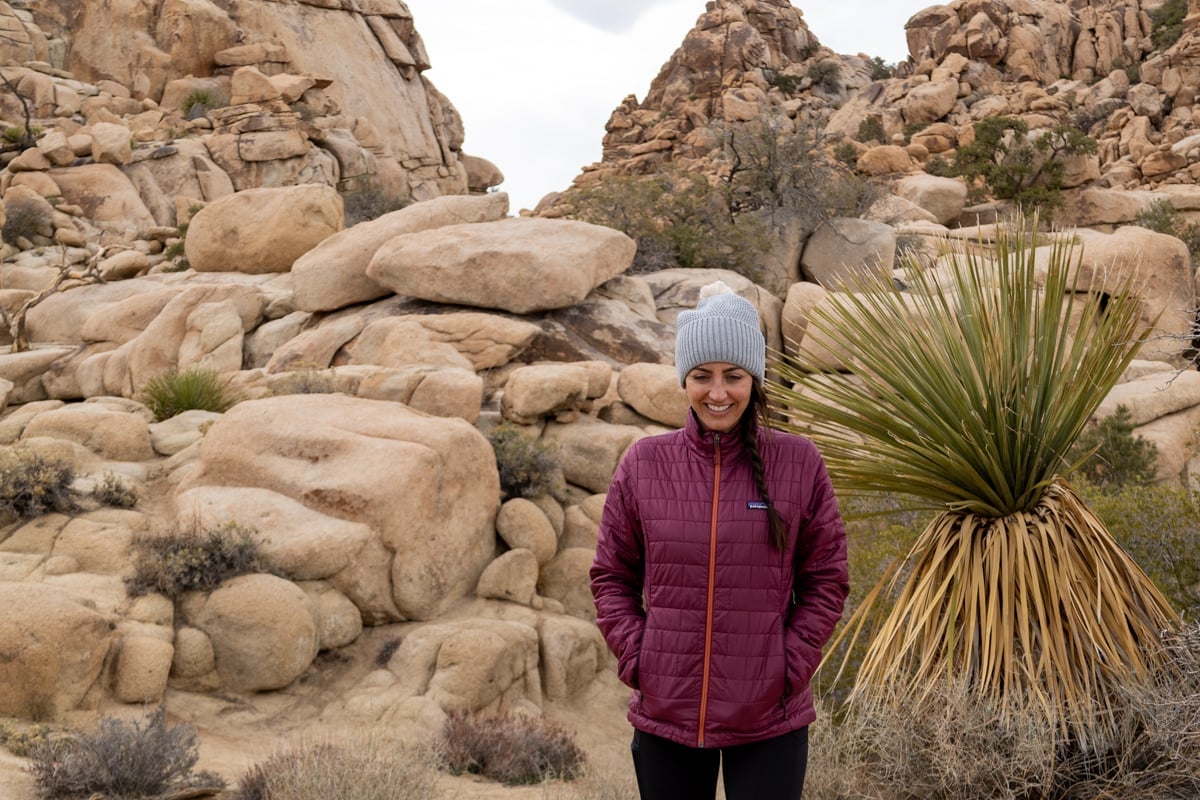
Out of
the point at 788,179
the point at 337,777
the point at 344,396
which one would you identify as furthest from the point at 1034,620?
the point at 788,179

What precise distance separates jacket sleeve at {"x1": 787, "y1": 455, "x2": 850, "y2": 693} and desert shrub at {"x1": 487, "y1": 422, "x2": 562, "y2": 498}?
5.82 m

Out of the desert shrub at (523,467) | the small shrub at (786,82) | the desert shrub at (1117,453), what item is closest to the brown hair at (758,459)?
the desert shrub at (523,467)

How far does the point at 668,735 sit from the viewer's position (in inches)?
90.9

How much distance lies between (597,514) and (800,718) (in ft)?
20.1

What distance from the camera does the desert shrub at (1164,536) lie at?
202 inches

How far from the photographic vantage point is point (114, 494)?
23.6 ft

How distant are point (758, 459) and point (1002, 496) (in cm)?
236

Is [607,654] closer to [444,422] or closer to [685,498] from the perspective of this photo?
[444,422]

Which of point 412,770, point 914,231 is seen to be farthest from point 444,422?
point 914,231

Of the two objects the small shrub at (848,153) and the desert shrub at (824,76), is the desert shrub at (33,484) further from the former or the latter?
the desert shrub at (824,76)

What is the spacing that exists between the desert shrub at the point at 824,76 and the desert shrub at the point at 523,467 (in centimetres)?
4127

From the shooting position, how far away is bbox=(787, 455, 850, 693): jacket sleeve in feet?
7.86

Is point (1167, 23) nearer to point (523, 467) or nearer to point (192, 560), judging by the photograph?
point (523, 467)

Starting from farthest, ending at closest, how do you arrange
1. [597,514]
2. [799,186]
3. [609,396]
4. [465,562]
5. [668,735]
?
[799,186], [609,396], [597,514], [465,562], [668,735]
